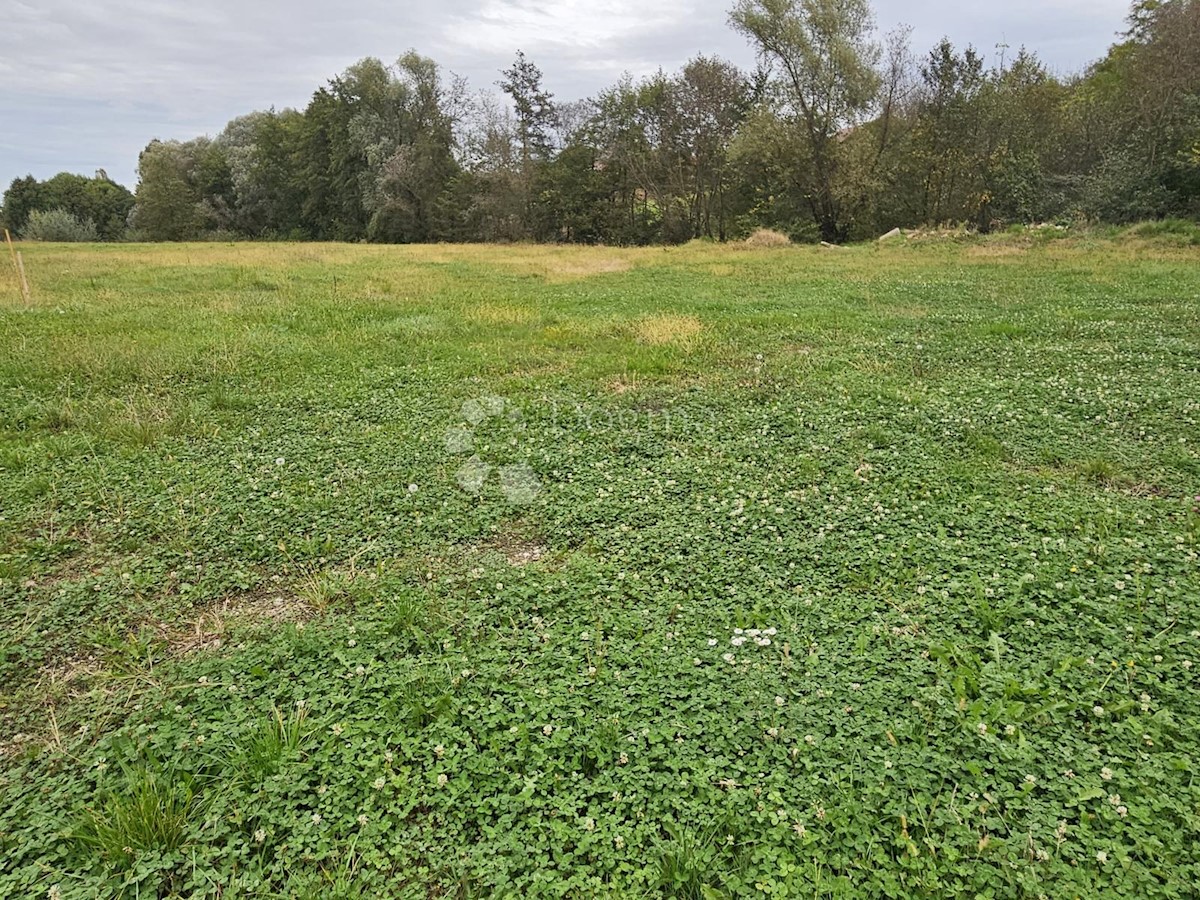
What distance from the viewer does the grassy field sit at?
2.34m

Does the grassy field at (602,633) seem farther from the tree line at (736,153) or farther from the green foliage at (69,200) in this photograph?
the green foliage at (69,200)

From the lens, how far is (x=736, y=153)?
3353cm

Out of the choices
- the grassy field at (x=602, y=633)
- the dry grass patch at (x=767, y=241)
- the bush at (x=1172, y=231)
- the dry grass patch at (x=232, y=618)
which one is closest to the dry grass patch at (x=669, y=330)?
the grassy field at (x=602, y=633)

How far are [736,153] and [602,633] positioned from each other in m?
34.8

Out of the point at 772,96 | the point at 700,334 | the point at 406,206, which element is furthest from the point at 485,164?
the point at 700,334

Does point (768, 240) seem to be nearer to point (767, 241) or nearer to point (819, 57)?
point (767, 241)

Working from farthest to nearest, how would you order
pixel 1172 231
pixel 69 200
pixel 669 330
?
pixel 69 200 < pixel 1172 231 < pixel 669 330

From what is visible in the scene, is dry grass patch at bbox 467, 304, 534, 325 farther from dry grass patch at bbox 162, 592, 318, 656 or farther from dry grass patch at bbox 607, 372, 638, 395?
dry grass patch at bbox 162, 592, 318, 656

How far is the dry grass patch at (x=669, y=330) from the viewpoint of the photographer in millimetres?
9797

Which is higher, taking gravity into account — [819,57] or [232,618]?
[819,57]

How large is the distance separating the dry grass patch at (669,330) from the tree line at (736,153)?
23.9 m

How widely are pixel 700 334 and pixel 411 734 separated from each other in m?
8.46

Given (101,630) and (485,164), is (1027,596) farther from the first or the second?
(485,164)

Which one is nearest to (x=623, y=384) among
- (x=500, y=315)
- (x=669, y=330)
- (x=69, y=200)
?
(x=669, y=330)
